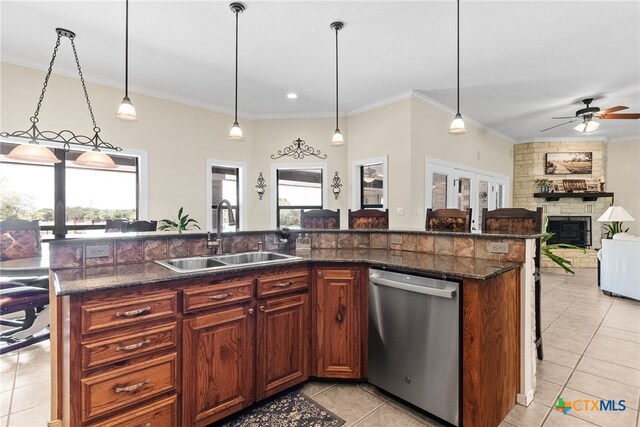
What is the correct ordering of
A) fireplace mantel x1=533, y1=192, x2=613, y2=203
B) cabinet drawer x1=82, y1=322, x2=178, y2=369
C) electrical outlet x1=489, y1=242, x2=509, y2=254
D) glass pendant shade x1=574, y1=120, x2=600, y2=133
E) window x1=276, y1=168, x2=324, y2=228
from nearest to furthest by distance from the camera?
cabinet drawer x1=82, y1=322, x2=178, y2=369 → electrical outlet x1=489, y1=242, x2=509, y2=254 → glass pendant shade x1=574, y1=120, x2=600, y2=133 → window x1=276, y1=168, x2=324, y2=228 → fireplace mantel x1=533, y1=192, x2=613, y2=203

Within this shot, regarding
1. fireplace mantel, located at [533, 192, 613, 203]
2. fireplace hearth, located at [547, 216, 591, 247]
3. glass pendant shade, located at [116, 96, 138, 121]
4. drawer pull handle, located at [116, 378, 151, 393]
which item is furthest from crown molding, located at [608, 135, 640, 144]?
drawer pull handle, located at [116, 378, 151, 393]

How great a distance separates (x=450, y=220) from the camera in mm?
2795

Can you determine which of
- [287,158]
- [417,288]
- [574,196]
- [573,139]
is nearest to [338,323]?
[417,288]

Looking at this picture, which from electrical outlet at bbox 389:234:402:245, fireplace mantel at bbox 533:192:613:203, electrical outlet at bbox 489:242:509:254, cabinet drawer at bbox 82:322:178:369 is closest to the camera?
cabinet drawer at bbox 82:322:178:369

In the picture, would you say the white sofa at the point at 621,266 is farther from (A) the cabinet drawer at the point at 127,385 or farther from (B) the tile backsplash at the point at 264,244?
(A) the cabinet drawer at the point at 127,385

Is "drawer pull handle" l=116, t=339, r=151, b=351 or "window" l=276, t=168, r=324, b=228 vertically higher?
"window" l=276, t=168, r=324, b=228

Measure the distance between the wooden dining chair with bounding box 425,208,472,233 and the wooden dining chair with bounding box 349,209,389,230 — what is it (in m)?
0.46

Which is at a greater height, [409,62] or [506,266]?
[409,62]

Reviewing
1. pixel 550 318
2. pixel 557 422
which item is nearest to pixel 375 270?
pixel 557 422

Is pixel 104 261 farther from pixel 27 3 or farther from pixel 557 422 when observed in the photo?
pixel 557 422

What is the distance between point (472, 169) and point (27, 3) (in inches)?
254

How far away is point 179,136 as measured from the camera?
4.83m

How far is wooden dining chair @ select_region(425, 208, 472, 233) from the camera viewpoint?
8.79 ft

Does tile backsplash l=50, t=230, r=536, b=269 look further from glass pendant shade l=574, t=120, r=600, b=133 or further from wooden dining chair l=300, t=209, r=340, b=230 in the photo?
glass pendant shade l=574, t=120, r=600, b=133
